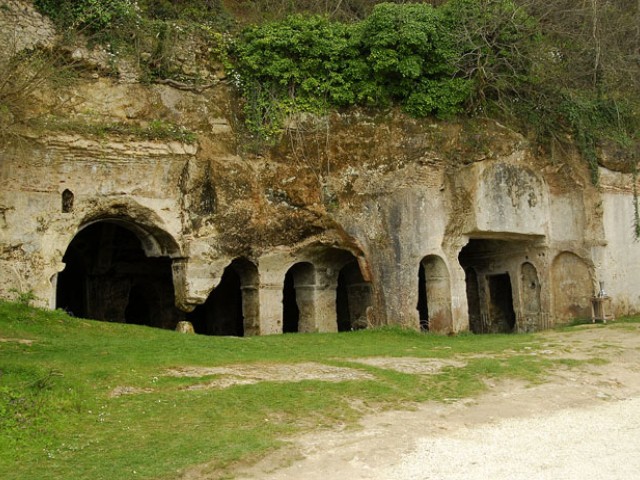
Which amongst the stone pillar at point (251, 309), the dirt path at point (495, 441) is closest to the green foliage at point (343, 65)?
the stone pillar at point (251, 309)

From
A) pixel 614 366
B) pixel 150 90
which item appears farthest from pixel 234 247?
pixel 614 366

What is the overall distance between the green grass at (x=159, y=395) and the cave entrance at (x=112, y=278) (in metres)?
7.98

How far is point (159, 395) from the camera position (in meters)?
10.1

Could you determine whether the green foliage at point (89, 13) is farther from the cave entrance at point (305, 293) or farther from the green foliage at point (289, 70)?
the cave entrance at point (305, 293)

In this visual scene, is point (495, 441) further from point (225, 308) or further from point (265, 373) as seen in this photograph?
point (225, 308)

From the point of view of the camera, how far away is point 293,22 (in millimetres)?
18203

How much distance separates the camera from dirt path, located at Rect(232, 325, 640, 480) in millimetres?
7637

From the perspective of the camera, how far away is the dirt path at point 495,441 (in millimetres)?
7637

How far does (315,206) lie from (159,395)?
28.4 ft

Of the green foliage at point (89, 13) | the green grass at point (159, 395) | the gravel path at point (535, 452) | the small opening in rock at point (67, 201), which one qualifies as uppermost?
the green foliage at point (89, 13)

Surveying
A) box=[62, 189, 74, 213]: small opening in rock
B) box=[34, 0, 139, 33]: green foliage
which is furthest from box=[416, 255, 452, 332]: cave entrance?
box=[34, 0, 139, 33]: green foliage

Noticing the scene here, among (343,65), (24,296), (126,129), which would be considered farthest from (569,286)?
(24,296)

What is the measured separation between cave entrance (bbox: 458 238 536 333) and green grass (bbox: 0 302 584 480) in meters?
7.56

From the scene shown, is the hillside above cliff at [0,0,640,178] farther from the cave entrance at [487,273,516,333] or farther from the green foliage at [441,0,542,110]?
the cave entrance at [487,273,516,333]
